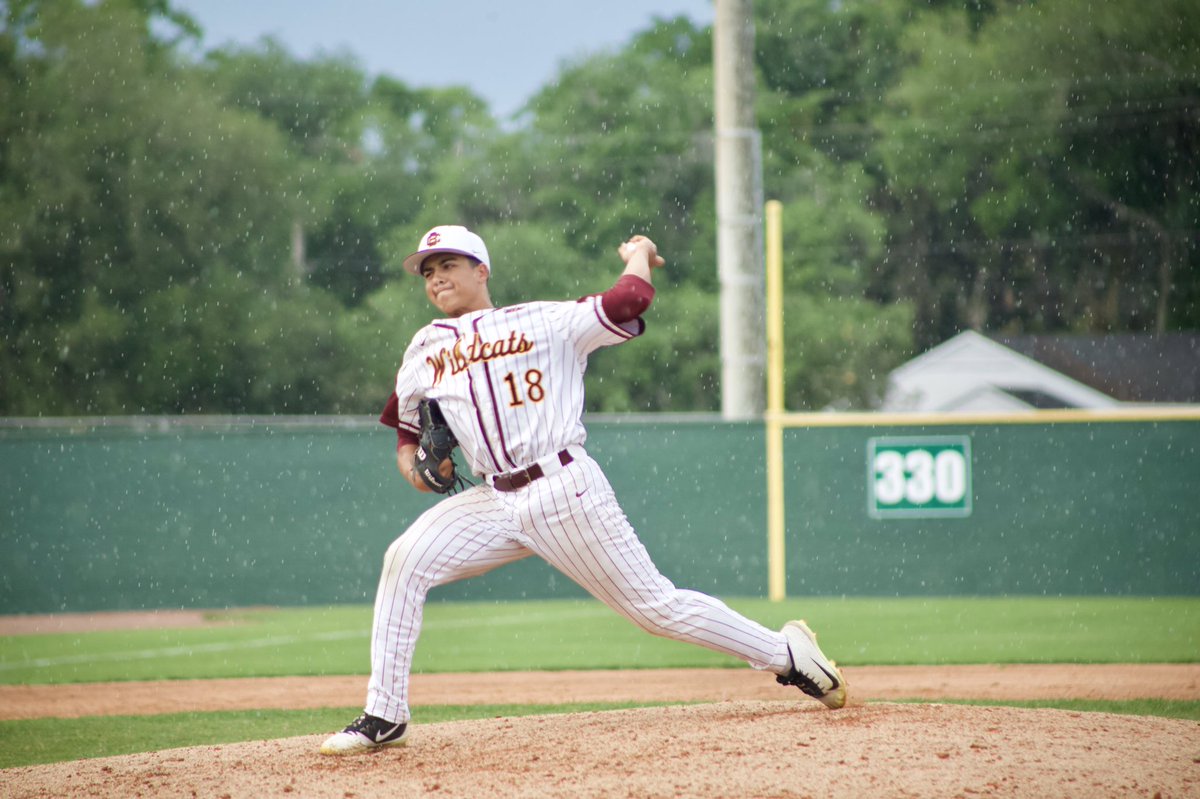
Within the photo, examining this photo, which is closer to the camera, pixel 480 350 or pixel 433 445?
pixel 480 350

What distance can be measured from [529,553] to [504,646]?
541cm

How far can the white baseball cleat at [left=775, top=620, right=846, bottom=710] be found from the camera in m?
4.55

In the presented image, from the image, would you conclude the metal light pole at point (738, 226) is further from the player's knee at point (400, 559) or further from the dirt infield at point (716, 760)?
the player's knee at point (400, 559)

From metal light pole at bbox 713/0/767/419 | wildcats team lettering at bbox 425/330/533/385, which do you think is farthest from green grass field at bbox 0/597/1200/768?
wildcats team lettering at bbox 425/330/533/385

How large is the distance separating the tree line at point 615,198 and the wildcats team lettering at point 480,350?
21475 mm

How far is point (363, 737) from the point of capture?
4.30m

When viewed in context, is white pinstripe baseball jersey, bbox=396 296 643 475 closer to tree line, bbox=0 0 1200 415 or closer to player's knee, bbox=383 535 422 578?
player's knee, bbox=383 535 422 578

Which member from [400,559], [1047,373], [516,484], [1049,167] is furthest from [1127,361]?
[400,559]

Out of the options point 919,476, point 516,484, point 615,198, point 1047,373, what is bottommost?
point 919,476

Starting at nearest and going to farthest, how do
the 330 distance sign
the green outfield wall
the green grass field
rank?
the green grass field < the green outfield wall < the 330 distance sign

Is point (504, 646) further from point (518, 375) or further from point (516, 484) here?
point (518, 375)

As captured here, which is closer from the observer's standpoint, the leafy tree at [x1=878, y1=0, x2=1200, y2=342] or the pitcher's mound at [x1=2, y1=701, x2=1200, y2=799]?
the pitcher's mound at [x1=2, y1=701, x2=1200, y2=799]

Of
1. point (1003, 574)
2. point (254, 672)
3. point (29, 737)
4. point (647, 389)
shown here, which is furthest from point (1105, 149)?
point (29, 737)

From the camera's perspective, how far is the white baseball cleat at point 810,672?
4.55m
